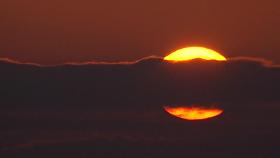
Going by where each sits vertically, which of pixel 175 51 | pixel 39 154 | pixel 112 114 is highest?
pixel 175 51

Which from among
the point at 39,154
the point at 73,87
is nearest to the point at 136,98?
the point at 73,87

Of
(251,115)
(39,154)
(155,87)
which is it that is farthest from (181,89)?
(39,154)

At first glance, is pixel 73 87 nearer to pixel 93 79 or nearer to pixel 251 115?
pixel 93 79

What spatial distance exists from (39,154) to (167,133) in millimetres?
1228

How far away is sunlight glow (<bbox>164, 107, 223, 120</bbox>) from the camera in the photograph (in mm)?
5707

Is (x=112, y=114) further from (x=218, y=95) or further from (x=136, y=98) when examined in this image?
(x=218, y=95)

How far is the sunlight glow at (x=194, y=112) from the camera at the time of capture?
5.71 metres

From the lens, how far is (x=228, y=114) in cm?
566

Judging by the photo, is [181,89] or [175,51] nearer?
[175,51]

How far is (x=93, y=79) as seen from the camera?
18.7 feet

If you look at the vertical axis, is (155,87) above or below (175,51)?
below

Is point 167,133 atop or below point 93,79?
below

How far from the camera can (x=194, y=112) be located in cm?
579

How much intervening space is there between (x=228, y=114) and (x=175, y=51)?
812 millimetres
